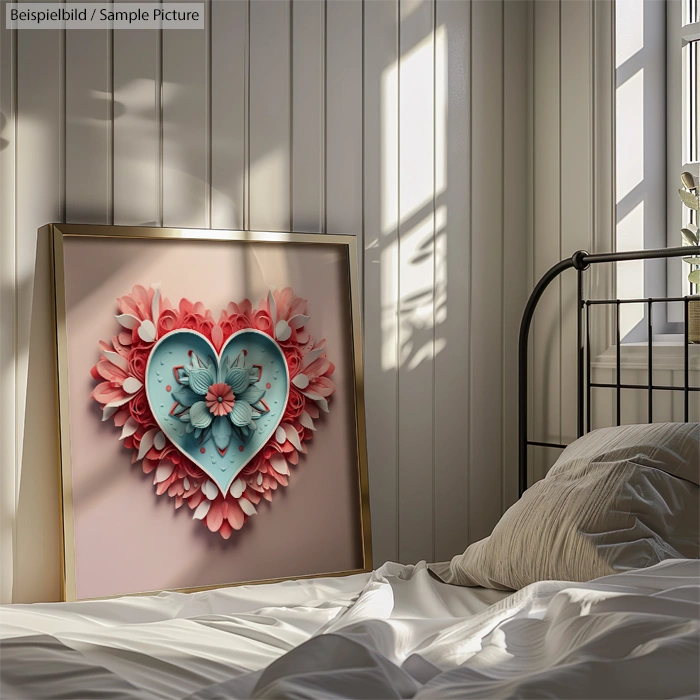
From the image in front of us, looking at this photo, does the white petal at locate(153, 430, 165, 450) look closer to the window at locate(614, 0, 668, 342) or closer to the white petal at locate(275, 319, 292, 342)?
the white petal at locate(275, 319, 292, 342)

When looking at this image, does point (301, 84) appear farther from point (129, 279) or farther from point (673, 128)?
point (673, 128)

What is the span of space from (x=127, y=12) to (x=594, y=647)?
170 centimetres

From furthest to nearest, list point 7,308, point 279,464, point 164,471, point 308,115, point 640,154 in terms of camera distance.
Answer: point 640,154 → point 308,115 → point 279,464 → point 164,471 → point 7,308

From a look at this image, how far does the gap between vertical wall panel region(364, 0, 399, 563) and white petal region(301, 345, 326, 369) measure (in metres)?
0.18

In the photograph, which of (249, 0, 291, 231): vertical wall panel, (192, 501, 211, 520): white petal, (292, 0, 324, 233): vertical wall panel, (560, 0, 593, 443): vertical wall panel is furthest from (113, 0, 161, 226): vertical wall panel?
(560, 0, 593, 443): vertical wall panel

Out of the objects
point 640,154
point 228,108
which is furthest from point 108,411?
point 640,154

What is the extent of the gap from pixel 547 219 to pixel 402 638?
5.44ft

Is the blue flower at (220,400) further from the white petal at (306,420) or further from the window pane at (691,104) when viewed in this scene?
the window pane at (691,104)

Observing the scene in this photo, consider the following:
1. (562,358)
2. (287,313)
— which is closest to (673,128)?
(562,358)

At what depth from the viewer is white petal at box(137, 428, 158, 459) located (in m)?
1.90

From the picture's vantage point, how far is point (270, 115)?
6.98 feet

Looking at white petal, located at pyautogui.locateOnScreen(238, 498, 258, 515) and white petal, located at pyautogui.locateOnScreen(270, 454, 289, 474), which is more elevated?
white petal, located at pyautogui.locateOnScreen(270, 454, 289, 474)

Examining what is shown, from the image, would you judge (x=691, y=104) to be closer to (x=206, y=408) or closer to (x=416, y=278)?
(x=416, y=278)

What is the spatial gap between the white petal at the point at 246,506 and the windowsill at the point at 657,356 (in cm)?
106
